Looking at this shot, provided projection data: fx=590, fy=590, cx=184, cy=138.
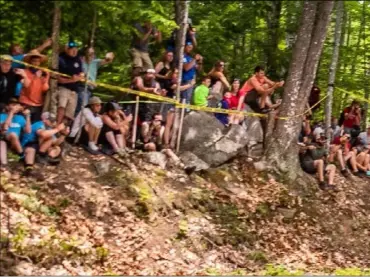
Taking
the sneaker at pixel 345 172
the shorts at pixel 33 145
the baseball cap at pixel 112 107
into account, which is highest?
the baseball cap at pixel 112 107

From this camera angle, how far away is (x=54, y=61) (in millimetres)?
10375

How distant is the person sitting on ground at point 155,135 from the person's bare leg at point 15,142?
2780 mm

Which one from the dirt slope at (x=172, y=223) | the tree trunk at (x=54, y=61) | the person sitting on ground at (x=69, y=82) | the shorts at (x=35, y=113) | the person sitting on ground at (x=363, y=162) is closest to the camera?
the dirt slope at (x=172, y=223)

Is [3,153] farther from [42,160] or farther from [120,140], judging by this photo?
[120,140]

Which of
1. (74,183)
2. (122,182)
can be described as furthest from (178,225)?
(74,183)

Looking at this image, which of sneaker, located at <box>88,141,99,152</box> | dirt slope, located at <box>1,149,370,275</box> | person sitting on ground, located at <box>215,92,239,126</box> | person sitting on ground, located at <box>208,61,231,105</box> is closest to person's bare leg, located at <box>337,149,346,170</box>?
dirt slope, located at <box>1,149,370,275</box>

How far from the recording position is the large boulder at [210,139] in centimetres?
1244

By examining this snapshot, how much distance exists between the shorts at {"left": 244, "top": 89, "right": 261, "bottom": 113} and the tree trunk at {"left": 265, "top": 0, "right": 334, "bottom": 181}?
832mm

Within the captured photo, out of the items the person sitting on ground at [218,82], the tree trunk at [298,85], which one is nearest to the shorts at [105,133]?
the person sitting on ground at [218,82]

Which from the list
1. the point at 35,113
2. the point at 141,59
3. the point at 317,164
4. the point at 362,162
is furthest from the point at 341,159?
the point at 35,113

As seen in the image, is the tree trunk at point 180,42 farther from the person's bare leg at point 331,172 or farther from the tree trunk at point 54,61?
the person's bare leg at point 331,172

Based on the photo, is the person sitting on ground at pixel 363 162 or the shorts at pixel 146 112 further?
the person sitting on ground at pixel 363 162

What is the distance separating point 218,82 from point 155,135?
2.74 m

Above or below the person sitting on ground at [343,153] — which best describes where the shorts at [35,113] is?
above
